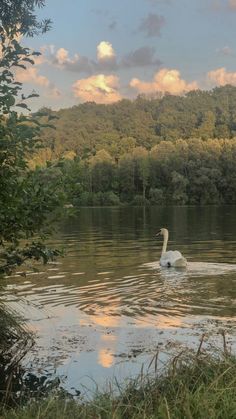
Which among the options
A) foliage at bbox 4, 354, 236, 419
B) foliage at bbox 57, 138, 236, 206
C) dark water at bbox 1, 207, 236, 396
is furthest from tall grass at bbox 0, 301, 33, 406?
foliage at bbox 57, 138, 236, 206

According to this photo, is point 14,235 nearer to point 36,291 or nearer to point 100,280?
point 36,291

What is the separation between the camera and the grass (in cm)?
641

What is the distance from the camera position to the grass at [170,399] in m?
6.41

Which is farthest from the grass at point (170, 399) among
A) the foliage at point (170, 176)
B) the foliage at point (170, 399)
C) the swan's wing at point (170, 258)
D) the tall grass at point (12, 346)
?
the foliage at point (170, 176)

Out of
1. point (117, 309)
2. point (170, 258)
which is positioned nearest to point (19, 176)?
point (117, 309)

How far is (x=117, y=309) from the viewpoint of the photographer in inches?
597

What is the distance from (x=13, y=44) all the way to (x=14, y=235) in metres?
3.41

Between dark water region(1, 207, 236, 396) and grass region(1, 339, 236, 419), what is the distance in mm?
2049

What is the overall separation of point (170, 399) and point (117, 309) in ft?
26.3

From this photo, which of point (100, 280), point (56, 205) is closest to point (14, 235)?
point (56, 205)

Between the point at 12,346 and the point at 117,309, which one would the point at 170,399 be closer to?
the point at 12,346

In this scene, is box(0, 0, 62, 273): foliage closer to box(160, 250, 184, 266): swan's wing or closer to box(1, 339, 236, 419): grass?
box(1, 339, 236, 419): grass

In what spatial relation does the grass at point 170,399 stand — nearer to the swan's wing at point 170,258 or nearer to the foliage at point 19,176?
the foliage at point 19,176

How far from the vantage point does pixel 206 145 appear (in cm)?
14375
